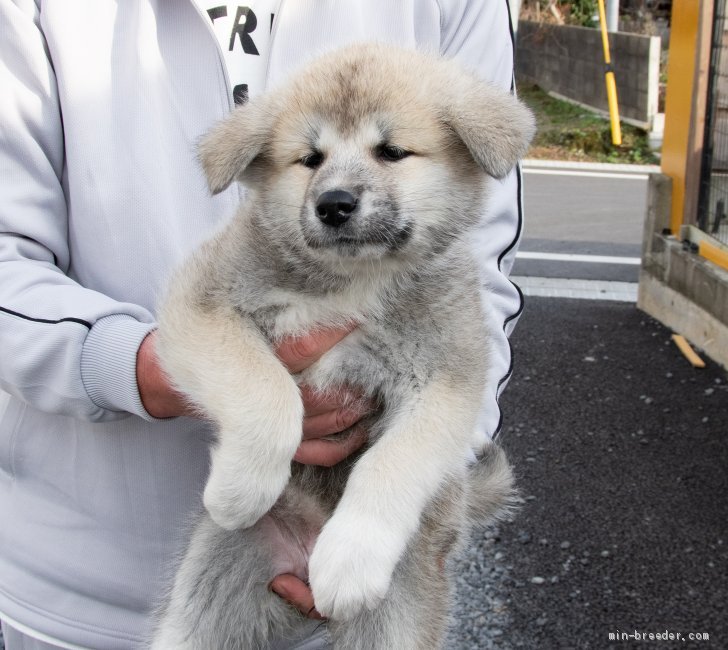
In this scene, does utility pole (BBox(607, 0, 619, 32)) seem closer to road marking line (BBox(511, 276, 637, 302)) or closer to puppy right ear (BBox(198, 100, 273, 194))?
road marking line (BBox(511, 276, 637, 302))

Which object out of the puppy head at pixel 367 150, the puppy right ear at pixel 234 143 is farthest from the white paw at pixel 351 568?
the puppy right ear at pixel 234 143

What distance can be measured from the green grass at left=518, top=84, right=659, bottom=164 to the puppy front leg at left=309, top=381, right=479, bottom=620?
11970mm

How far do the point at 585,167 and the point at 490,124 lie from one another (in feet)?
39.1

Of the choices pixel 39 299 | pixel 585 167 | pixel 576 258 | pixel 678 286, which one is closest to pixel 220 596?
pixel 39 299

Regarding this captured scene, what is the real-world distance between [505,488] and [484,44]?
44.4 inches

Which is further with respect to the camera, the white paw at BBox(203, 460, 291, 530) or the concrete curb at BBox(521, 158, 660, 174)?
the concrete curb at BBox(521, 158, 660, 174)

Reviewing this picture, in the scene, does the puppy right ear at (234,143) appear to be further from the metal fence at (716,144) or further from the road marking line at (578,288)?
the road marking line at (578,288)

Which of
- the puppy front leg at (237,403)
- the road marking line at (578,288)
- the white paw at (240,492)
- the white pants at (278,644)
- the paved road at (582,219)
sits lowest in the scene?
the paved road at (582,219)

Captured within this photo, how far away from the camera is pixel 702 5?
6125mm

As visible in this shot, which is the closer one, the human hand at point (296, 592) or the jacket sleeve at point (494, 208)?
the human hand at point (296, 592)

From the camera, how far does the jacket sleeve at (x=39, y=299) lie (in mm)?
1775

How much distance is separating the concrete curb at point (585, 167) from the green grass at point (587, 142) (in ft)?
0.80

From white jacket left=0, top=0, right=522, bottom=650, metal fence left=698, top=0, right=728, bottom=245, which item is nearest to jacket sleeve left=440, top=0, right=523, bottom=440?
white jacket left=0, top=0, right=522, bottom=650

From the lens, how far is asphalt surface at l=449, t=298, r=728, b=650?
3635 millimetres
